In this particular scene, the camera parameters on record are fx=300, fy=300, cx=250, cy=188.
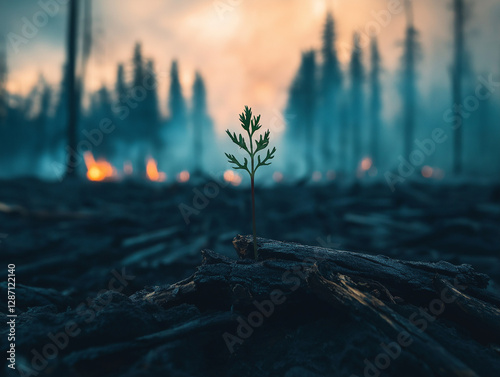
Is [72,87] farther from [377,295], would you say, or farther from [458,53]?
[458,53]

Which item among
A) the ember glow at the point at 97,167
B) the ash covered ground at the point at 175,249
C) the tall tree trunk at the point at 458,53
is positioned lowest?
the ash covered ground at the point at 175,249

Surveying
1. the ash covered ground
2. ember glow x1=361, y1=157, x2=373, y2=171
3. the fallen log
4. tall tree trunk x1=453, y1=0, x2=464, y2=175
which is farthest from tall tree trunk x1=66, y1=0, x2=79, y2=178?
ember glow x1=361, y1=157, x2=373, y2=171

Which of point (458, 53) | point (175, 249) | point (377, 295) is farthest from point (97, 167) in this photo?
point (458, 53)

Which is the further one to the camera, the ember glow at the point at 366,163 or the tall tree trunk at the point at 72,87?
the ember glow at the point at 366,163

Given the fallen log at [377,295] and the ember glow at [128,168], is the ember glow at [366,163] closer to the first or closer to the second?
the ember glow at [128,168]

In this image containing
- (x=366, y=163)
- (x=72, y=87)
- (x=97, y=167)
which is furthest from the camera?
(x=366, y=163)

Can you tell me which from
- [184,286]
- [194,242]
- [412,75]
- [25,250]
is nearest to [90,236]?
[25,250]

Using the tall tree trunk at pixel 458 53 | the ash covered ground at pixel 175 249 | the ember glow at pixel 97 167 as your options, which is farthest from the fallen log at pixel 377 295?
the tall tree trunk at pixel 458 53

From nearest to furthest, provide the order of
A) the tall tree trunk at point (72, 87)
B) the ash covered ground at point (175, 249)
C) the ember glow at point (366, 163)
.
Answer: the ash covered ground at point (175, 249)
the tall tree trunk at point (72, 87)
the ember glow at point (366, 163)

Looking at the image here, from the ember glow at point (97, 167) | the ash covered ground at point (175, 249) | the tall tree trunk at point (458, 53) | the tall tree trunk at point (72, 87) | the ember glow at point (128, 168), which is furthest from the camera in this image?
the ember glow at point (128, 168)

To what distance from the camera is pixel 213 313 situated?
2.37m

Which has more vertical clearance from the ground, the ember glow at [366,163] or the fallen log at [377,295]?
the ember glow at [366,163]

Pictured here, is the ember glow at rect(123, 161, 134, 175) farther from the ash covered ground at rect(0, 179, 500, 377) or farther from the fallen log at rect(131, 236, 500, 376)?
the fallen log at rect(131, 236, 500, 376)

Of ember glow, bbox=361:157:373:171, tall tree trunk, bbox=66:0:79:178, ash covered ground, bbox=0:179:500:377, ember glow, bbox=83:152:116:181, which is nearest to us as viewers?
ash covered ground, bbox=0:179:500:377
